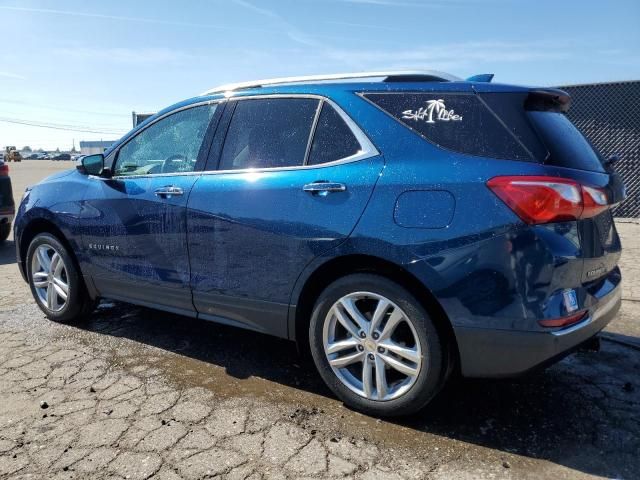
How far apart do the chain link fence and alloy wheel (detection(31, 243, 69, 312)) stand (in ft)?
27.2

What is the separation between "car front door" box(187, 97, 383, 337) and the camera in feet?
9.04

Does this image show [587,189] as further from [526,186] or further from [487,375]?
[487,375]

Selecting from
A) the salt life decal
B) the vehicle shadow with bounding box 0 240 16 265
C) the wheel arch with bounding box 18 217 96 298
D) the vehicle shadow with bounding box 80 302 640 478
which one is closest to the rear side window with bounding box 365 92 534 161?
the salt life decal

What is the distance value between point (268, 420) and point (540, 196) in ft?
5.85

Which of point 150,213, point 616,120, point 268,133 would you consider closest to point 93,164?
point 150,213

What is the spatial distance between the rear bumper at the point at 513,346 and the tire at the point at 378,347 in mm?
142

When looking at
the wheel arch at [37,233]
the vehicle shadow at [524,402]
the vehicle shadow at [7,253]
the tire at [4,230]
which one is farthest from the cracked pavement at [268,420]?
the tire at [4,230]

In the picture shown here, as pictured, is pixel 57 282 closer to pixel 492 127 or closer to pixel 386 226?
pixel 386 226

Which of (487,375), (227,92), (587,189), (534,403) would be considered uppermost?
(227,92)

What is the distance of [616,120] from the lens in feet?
29.4

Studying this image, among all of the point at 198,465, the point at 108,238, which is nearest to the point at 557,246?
the point at 198,465

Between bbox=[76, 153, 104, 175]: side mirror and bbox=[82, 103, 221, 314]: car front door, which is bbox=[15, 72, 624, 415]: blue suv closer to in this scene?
bbox=[82, 103, 221, 314]: car front door

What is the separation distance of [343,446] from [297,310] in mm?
791

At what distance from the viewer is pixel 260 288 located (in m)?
3.09
